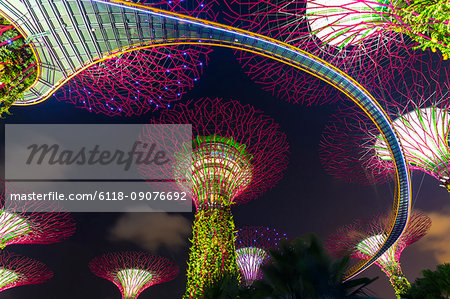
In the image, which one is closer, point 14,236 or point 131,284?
point 14,236

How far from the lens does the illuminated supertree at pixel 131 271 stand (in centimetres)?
2803

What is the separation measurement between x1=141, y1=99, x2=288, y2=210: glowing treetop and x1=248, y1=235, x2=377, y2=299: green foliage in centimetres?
828

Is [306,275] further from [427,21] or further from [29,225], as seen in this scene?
[29,225]


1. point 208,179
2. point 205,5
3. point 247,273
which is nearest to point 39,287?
point 247,273

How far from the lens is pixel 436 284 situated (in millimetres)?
9523

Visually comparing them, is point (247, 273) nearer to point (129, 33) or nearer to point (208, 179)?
point (208, 179)

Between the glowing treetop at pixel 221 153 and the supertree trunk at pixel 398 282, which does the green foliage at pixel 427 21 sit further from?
the supertree trunk at pixel 398 282

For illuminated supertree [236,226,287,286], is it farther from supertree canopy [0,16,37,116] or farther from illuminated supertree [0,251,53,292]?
supertree canopy [0,16,37,116]

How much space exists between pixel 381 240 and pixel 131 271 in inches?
1121

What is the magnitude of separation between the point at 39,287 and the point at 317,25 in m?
46.9

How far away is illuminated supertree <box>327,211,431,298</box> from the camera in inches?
1046

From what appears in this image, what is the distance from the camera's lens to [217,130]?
1673cm

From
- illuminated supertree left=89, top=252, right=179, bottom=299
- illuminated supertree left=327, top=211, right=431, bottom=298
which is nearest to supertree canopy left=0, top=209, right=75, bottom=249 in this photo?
illuminated supertree left=89, top=252, right=179, bottom=299

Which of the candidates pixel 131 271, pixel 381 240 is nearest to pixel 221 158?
pixel 131 271
